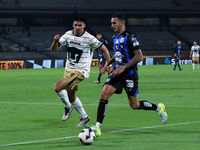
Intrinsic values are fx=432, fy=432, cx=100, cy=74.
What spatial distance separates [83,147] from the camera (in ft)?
21.0

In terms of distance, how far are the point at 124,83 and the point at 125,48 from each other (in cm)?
62

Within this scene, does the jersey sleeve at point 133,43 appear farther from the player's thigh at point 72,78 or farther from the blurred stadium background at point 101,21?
the blurred stadium background at point 101,21

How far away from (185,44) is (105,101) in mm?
52629

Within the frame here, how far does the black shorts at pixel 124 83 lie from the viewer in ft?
24.7

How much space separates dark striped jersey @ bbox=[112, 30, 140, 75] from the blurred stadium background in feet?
134

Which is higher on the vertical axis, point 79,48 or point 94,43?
point 94,43

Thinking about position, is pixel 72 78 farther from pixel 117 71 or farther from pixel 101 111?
pixel 101 111

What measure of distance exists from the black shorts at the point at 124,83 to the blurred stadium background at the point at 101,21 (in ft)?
134

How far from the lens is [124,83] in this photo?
25.1 feet

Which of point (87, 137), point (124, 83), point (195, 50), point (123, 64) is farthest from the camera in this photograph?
point (195, 50)

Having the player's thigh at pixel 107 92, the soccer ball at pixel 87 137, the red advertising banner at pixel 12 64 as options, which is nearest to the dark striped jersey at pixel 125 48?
the player's thigh at pixel 107 92

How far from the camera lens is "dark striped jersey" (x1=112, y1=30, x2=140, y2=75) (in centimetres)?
756

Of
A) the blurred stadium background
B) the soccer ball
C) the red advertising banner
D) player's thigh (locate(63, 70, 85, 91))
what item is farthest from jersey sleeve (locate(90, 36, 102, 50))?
the blurred stadium background

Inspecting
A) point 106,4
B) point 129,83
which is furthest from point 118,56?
point 106,4
